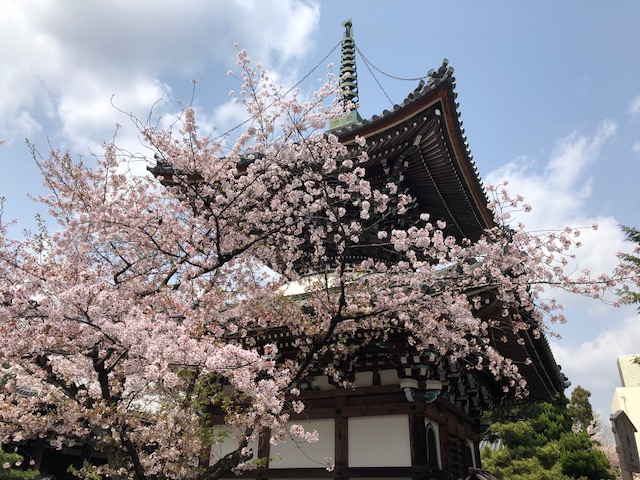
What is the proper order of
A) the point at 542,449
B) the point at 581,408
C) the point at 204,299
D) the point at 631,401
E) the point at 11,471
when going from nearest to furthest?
1. the point at 204,299
2. the point at 11,471
3. the point at 542,449
4. the point at 581,408
5. the point at 631,401

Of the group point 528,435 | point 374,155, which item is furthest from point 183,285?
point 528,435

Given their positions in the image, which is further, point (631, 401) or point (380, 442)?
point (631, 401)

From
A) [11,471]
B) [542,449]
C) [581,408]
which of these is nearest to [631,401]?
[581,408]

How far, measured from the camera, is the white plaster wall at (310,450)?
728 cm

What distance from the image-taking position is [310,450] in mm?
7383

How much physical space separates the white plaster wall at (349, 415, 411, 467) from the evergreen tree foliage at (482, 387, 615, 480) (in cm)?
1409

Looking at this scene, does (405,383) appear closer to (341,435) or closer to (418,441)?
(418,441)

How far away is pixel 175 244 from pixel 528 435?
18.6 meters

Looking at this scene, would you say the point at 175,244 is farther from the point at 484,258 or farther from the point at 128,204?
the point at 484,258

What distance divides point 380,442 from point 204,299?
3464 millimetres

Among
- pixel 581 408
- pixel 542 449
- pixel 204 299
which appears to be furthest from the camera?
pixel 581 408

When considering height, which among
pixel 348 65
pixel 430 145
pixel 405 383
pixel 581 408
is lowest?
pixel 405 383

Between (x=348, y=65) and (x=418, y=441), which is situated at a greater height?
(x=348, y=65)

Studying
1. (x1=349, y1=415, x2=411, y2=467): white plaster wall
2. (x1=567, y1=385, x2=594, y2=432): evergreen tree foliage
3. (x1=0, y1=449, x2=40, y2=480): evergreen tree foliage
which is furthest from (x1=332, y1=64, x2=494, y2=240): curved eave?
(x1=567, y1=385, x2=594, y2=432): evergreen tree foliage
